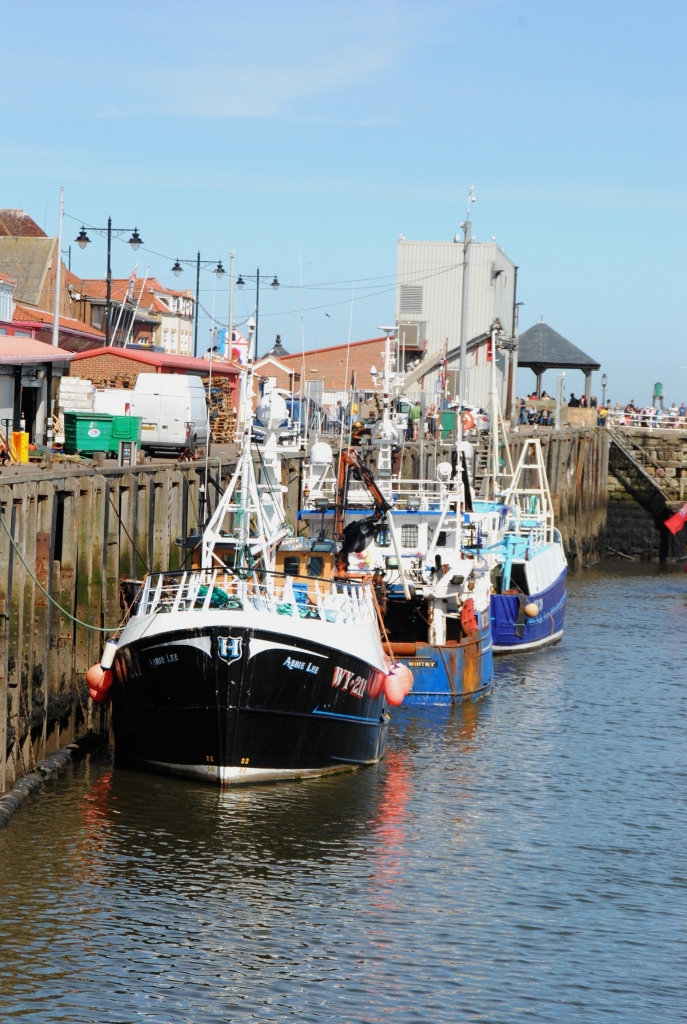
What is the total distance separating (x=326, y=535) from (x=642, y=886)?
14.1 m

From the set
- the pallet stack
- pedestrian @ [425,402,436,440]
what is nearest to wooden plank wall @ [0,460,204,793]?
the pallet stack

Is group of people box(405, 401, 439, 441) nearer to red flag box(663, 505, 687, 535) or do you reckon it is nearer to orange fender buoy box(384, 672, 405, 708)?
red flag box(663, 505, 687, 535)

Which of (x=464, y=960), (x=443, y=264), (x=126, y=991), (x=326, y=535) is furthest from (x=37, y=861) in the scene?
(x=443, y=264)

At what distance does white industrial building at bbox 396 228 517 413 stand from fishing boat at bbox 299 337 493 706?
131 ft

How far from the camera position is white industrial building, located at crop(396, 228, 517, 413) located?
7219cm

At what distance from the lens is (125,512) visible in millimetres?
24844

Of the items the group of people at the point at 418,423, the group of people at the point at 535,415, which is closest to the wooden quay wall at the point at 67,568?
the group of people at the point at 418,423

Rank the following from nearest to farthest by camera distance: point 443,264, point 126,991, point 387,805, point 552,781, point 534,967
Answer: point 126,991 → point 534,967 → point 387,805 → point 552,781 → point 443,264

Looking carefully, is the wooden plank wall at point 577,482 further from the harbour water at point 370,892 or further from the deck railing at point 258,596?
the deck railing at point 258,596

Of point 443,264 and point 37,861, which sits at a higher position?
point 443,264

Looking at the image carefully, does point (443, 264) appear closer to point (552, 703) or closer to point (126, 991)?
point (552, 703)

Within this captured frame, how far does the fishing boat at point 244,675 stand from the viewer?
2006 cm

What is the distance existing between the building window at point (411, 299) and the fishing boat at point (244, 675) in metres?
52.2

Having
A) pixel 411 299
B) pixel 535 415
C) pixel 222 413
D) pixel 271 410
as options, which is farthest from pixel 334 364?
pixel 271 410
